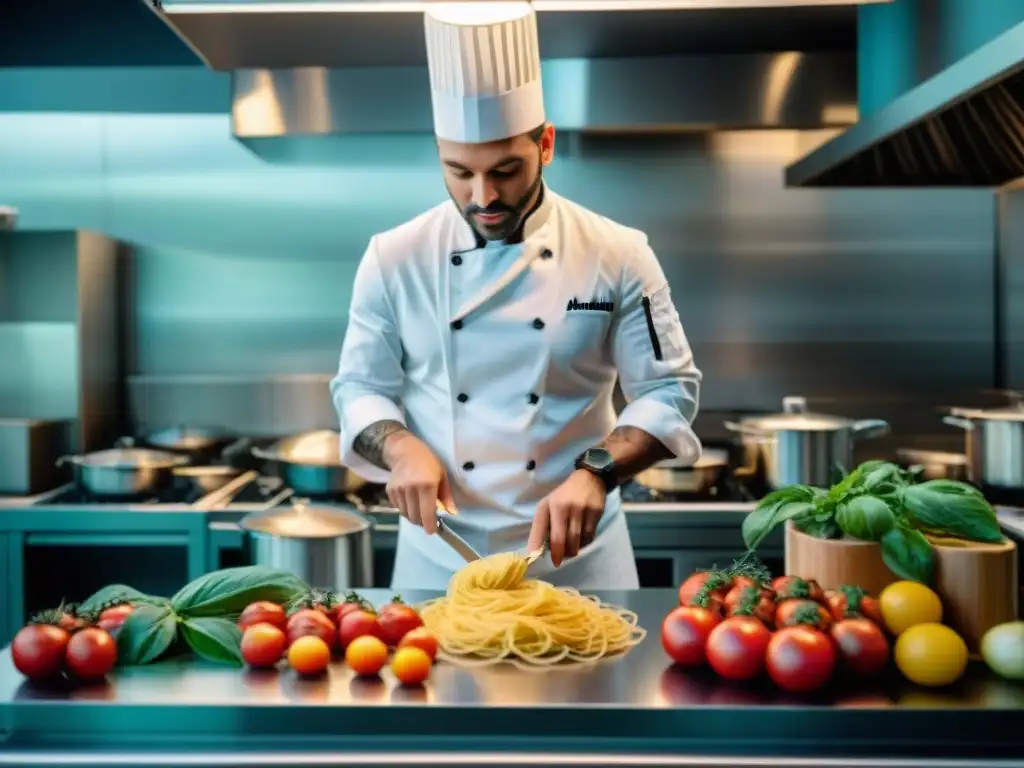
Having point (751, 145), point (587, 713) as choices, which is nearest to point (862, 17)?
point (751, 145)

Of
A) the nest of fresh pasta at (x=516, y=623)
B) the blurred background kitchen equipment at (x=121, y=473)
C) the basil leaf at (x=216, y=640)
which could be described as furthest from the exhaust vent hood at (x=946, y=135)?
the blurred background kitchen equipment at (x=121, y=473)

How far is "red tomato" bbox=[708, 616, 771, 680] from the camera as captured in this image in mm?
1525

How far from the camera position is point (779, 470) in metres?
3.40

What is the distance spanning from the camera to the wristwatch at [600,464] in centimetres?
209

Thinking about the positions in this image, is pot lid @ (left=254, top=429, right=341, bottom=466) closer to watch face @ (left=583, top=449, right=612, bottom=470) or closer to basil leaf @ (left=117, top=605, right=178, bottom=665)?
watch face @ (left=583, top=449, right=612, bottom=470)

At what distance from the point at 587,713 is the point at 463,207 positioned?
1.06 m

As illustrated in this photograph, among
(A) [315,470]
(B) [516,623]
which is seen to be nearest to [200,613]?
(B) [516,623]

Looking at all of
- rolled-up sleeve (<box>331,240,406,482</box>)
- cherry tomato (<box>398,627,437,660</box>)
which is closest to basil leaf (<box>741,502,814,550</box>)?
cherry tomato (<box>398,627,437,660</box>)

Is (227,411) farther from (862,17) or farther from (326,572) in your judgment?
(862,17)

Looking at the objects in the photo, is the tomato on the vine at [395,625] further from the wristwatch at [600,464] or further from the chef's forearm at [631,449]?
the chef's forearm at [631,449]

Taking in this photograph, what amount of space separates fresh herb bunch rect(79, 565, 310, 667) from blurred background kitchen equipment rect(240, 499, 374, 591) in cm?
95

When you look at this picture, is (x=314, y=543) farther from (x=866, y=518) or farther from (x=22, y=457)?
(x=866, y=518)

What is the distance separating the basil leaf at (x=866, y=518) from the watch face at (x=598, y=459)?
1.65 feet

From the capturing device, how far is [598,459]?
211 cm
